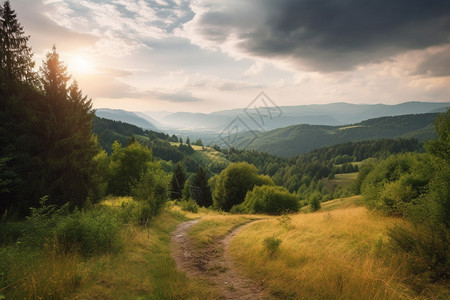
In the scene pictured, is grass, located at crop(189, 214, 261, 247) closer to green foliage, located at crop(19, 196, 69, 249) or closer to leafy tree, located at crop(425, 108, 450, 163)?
green foliage, located at crop(19, 196, 69, 249)

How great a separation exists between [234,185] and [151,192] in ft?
111

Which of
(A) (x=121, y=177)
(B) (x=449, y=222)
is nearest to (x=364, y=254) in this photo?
(B) (x=449, y=222)

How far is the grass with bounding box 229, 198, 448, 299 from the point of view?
630cm

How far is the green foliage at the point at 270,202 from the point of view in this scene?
4141 centimetres

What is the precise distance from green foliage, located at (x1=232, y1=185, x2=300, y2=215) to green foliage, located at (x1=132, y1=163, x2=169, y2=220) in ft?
76.7

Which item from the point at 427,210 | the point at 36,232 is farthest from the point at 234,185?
the point at 36,232

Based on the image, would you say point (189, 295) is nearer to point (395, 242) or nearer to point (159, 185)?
point (395, 242)

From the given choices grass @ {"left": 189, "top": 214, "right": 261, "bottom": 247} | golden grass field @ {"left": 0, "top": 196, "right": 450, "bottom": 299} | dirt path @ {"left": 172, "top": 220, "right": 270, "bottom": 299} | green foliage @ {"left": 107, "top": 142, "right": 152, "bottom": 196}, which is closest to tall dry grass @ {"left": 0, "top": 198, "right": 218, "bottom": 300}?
golden grass field @ {"left": 0, "top": 196, "right": 450, "bottom": 299}

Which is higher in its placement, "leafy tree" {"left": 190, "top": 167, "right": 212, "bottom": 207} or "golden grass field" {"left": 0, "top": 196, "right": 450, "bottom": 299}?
"golden grass field" {"left": 0, "top": 196, "right": 450, "bottom": 299}

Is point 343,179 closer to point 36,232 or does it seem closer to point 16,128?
point 16,128

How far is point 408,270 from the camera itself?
7172mm

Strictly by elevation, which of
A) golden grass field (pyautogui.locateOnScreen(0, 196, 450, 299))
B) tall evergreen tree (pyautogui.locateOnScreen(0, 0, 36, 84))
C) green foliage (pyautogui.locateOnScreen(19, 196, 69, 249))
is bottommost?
golden grass field (pyautogui.locateOnScreen(0, 196, 450, 299))

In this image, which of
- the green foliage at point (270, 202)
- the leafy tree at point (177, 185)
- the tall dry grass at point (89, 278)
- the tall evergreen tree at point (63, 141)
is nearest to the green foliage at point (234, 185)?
the green foliage at point (270, 202)

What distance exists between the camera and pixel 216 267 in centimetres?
980
